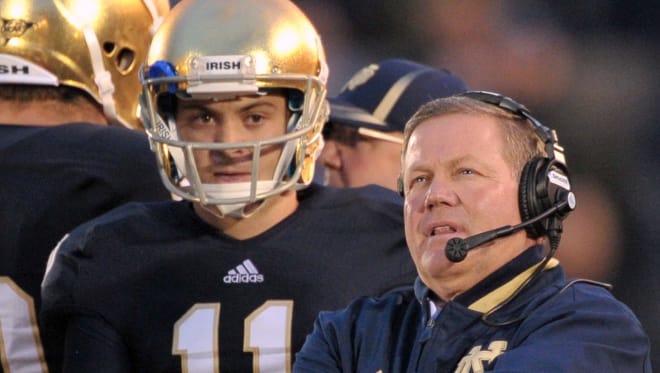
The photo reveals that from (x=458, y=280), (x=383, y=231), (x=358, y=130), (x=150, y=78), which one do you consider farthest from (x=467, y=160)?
(x=358, y=130)

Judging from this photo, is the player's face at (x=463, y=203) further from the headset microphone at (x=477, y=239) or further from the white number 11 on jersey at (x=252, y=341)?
the white number 11 on jersey at (x=252, y=341)

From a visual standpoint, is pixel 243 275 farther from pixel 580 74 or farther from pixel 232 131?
pixel 580 74

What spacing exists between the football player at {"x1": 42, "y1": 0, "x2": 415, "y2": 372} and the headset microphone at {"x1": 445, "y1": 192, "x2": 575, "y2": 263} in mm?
678

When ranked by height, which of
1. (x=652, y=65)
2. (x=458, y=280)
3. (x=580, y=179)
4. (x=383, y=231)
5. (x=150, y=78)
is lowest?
(x=580, y=179)

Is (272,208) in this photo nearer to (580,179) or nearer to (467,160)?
(467,160)

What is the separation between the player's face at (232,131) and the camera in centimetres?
261

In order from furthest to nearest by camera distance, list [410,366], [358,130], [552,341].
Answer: [358,130] < [410,366] < [552,341]

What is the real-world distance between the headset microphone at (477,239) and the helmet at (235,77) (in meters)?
0.74

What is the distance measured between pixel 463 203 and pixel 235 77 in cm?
80

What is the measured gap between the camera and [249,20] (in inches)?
105

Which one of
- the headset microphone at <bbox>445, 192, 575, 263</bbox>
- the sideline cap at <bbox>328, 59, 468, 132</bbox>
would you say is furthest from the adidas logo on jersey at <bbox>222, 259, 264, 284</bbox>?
the sideline cap at <bbox>328, 59, 468, 132</bbox>

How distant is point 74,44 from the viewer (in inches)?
124

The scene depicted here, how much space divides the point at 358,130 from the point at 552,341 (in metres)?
1.88

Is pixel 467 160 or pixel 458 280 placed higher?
pixel 467 160
